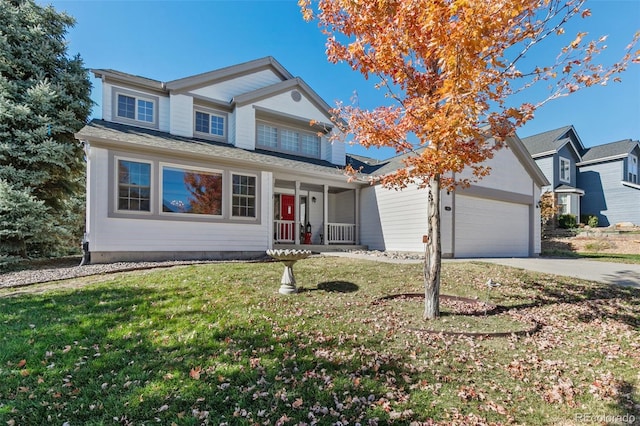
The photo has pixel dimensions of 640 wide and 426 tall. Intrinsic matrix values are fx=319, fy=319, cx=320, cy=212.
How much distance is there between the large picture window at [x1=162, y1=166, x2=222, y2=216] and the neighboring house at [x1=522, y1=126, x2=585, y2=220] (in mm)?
22891

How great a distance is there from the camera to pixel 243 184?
11555 millimetres

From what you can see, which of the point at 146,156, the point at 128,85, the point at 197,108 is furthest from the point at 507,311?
the point at 128,85

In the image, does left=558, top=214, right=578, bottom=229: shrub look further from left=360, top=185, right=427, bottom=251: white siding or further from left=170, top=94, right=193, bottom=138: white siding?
left=170, top=94, right=193, bottom=138: white siding

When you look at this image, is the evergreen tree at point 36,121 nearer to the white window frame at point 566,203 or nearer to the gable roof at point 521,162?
the gable roof at point 521,162

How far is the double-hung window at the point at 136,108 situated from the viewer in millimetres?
11547

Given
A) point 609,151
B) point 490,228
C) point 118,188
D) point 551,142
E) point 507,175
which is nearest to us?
point 118,188

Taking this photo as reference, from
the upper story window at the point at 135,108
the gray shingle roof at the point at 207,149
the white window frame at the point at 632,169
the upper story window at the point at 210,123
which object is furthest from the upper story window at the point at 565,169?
the upper story window at the point at 135,108

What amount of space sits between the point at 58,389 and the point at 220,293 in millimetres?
2767

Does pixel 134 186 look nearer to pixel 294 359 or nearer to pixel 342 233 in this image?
pixel 342 233

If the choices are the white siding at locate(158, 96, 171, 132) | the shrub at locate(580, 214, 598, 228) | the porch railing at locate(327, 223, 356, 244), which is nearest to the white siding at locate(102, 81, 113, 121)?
the white siding at locate(158, 96, 171, 132)

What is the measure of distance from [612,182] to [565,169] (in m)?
3.38

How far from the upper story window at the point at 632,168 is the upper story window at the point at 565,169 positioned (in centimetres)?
405

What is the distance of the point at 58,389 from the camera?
9.90 ft

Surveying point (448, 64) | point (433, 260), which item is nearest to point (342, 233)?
point (433, 260)
